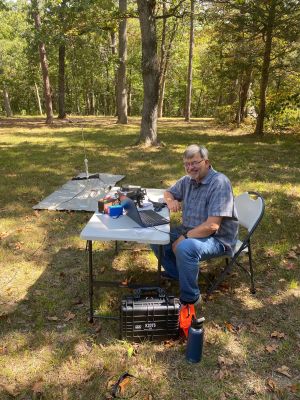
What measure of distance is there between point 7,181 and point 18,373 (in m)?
5.92

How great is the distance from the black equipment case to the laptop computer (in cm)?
64

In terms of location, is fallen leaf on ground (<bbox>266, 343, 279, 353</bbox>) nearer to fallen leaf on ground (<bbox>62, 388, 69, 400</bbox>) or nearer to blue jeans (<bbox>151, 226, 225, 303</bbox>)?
blue jeans (<bbox>151, 226, 225, 303</bbox>)

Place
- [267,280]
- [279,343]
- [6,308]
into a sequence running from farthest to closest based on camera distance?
[267,280], [6,308], [279,343]

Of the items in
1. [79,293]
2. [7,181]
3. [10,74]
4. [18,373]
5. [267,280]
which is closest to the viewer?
[18,373]

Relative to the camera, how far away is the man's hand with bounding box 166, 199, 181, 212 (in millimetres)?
3869

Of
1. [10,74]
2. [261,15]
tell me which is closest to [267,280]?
[261,15]

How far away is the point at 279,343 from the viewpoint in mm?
3426

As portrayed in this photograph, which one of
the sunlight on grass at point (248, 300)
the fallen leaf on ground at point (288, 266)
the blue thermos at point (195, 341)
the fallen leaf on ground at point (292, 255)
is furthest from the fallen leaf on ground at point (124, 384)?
the fallen leaf on ground at point (292, 255)

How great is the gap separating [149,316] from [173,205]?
4.12 feet

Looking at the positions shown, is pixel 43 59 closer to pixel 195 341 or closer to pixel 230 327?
pixel 230 327

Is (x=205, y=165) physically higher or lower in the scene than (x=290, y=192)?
higher

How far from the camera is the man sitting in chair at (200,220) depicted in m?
3.36

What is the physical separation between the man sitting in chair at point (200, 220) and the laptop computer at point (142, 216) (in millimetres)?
280

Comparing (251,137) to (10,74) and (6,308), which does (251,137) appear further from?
(10,74)
